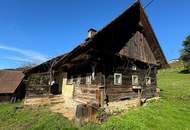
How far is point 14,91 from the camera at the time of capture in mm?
34219

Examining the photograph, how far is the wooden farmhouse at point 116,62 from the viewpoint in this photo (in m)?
15.2

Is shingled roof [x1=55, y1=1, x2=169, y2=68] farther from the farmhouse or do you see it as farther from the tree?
the tree

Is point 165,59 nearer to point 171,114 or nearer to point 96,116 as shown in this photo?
point 171,114

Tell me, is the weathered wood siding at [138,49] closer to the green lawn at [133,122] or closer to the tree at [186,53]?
the green lawn at [133,122]

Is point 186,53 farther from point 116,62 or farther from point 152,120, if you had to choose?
point 152,120

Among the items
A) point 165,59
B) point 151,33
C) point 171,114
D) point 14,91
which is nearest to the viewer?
point 171,114

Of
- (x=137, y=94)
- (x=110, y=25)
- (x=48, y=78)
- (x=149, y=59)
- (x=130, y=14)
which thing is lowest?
(x=137, y=94)

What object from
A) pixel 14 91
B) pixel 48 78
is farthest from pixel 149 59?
pixel 14 91

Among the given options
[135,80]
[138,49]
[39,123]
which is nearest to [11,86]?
[39,123]

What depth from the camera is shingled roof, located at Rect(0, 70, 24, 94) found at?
34.2 meters

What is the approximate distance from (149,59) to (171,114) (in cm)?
612

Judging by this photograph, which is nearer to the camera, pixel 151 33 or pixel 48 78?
pixel 151 33

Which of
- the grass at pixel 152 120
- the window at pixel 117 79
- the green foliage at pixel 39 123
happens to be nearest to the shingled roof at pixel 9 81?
the green foliage at pixel 39 123

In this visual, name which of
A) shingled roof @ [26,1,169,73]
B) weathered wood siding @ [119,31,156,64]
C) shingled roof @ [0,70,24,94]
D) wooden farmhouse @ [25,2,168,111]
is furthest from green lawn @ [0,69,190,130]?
shingled roof @ [0,70,24,94]
